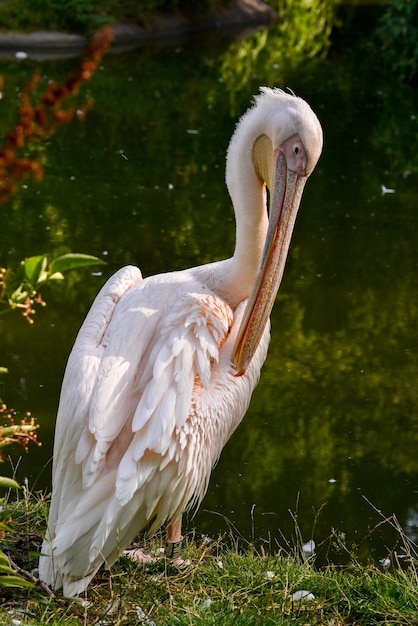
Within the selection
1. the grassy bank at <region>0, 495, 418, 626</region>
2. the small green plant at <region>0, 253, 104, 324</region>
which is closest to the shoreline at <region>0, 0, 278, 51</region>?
the grassy bank at <region>0, 495, 418, 626</region>

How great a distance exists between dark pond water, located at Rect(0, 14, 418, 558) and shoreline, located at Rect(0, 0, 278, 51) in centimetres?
91

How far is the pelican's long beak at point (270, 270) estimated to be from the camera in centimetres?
311

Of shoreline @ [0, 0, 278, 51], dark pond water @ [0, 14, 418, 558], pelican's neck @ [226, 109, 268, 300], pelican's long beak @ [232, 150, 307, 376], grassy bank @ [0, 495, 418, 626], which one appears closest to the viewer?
grassy bank @ [0, 495, 418, 626]

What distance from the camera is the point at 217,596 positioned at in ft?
9.40

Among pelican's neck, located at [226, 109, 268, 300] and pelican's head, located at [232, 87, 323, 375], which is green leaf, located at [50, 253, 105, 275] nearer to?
pelican's head, located at [232, 87, 323, 375]

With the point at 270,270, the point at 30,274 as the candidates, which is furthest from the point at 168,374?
the point at 30,274

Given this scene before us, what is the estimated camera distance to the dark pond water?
4062mm

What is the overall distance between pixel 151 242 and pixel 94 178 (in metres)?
1.38

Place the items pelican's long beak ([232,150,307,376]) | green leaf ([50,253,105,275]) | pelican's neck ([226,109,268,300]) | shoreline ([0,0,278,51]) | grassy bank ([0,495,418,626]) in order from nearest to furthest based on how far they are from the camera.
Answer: green leaf ([50,253,105,275]), grassy bank ([0,495,418,626]), pelican's long beak ([232,150,307,376]), pelican's neck ([226,109,268,300]), shoreline ([0,0,278,51])

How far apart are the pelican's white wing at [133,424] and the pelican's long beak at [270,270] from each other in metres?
0.07

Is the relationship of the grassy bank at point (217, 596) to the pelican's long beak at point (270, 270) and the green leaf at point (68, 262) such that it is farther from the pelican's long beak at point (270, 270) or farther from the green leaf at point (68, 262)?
A: the green leaf at point (68, 262)

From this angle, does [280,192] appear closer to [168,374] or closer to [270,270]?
[270,270]

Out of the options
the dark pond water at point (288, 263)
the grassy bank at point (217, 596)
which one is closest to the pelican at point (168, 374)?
the grassy bank at point (217, 596)

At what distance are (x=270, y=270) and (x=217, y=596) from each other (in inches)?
38.5
